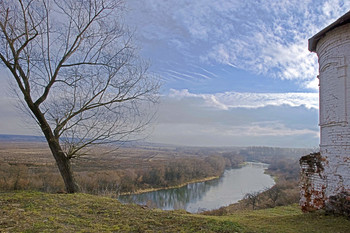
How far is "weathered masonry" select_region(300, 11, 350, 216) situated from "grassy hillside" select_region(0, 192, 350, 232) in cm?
64

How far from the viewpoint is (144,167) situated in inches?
1613

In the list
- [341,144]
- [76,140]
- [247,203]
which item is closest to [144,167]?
[247,203]

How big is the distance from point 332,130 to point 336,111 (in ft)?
1.46

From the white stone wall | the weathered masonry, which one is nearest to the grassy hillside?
the weathered masonry

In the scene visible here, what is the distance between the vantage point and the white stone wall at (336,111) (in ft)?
17.4

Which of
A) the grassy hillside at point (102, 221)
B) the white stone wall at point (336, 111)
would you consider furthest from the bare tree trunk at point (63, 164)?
the white stone wall at point (336, 111)

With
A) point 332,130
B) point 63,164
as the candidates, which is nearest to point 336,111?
point 332,130

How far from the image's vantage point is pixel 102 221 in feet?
13.0

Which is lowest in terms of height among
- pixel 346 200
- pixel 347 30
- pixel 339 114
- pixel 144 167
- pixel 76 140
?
pixel 144 167

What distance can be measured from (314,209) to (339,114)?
2341 mm

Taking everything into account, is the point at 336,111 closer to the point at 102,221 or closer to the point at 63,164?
the point at 102,221

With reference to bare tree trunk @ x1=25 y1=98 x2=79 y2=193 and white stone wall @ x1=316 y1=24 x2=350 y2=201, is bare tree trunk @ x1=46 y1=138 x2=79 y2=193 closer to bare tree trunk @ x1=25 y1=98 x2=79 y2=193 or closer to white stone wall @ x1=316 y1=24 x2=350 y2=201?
bare tree trunk @ x1=25 y1=98 x2=79 y2=193

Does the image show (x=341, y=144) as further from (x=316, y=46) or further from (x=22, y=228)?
(x=22, y=228)

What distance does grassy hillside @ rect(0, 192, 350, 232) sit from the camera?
345cm
